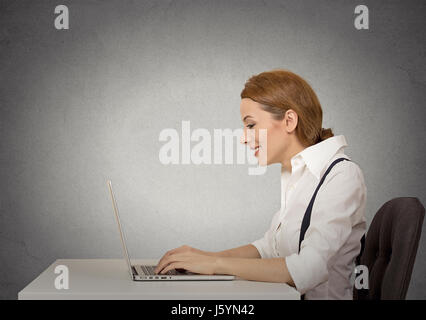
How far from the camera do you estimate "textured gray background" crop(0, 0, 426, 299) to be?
3104 mm

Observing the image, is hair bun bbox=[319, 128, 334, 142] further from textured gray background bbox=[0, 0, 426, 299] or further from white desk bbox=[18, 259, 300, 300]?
textured gray background bbox=[0, 0, 426, 299]

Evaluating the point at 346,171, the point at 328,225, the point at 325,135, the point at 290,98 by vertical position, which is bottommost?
the point at 328,225

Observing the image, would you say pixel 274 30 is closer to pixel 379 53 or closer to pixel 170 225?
pixel 379 53

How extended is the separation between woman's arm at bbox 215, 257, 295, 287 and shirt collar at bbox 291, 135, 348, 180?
1.13ft

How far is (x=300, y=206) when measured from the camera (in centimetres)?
158

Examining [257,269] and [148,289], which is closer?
[148,289]

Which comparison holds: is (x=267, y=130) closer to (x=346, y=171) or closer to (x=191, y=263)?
(x=346, y=171)

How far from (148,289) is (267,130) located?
0.67 m

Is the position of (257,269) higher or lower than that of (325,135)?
lower

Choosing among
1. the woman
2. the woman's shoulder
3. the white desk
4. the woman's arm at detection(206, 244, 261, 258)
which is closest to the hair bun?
the woman

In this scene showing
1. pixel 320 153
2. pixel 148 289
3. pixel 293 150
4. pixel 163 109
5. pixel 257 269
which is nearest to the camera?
pixel 148 289

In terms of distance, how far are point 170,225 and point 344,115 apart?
48.3 inches

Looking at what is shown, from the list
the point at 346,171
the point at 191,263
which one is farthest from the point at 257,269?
the point at 346,171
